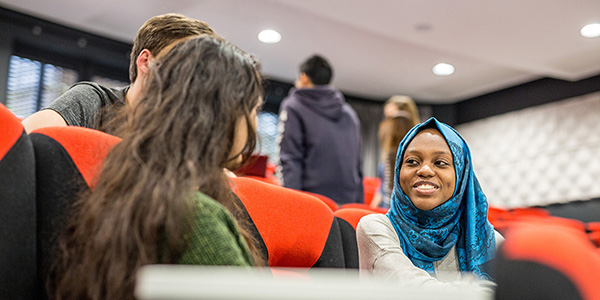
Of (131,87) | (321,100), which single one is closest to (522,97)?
(321,100)

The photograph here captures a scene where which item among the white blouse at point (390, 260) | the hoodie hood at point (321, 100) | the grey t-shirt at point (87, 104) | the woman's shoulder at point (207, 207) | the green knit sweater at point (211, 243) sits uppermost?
the hoodie hood at point (321, 100)

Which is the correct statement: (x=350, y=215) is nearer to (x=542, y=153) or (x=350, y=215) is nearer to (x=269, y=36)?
(x=269, y=36)

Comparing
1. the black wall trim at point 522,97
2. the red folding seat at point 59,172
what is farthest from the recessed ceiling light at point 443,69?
the red folding seat at point 59,172

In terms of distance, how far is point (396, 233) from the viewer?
1.72 metres

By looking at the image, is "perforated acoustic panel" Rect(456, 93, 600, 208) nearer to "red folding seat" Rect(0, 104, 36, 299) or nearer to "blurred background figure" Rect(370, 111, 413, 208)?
"blurred background figure" Rect(370, 111, 413, 208)

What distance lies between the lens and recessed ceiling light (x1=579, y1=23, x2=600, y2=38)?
5.22m

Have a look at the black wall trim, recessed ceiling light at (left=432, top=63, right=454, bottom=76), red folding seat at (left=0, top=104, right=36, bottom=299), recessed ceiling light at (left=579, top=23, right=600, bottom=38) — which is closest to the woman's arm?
red folding seat at (left=0, top=104, right=36, bottom=299)

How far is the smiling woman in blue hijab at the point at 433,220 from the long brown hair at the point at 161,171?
69cm

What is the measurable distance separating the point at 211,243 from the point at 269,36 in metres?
5.46

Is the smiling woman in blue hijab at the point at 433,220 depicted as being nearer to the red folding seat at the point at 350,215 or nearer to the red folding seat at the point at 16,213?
the red folding seat at the point at 350,215

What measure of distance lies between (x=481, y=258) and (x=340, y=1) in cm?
347

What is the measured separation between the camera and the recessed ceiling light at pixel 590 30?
5.22 m

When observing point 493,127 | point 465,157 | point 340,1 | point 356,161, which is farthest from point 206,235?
point 493,127

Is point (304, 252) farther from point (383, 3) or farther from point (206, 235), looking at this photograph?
point (383, 3)
